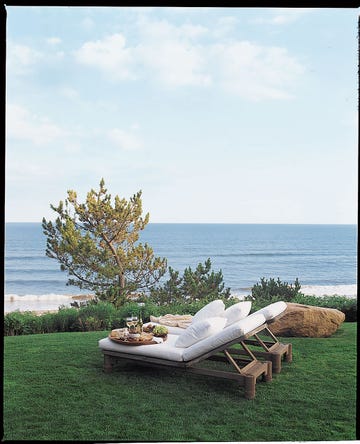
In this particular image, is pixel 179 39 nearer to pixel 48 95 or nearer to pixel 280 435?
pixel 48 95

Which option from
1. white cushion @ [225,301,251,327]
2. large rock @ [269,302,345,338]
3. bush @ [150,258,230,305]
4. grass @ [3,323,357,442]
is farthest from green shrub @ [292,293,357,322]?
white cushion @ [225,301,251,327]

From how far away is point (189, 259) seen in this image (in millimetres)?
35281

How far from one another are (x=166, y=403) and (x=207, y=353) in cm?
54

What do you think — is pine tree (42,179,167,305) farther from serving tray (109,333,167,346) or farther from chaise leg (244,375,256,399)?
chaise leg (244,375,256,399)

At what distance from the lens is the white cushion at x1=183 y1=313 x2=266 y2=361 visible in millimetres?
4109

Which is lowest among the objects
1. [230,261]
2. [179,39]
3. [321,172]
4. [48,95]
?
[230,261]

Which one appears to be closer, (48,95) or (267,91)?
(48,95)

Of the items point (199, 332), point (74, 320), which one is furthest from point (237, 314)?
point (74, 320)

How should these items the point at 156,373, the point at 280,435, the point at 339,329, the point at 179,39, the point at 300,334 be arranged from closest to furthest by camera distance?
the point at 280,435
the point at 156,373
the point at 300,334
the point at 339,329
the point at 179,39

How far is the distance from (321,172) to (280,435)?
31.6 metres

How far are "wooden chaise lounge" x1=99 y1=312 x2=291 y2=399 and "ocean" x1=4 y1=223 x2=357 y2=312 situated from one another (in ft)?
70.5

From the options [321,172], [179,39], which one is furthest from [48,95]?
[321,172]

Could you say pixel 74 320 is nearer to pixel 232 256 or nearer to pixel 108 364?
pixel 108 364

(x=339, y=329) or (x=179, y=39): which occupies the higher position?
(x=179, y=39)
